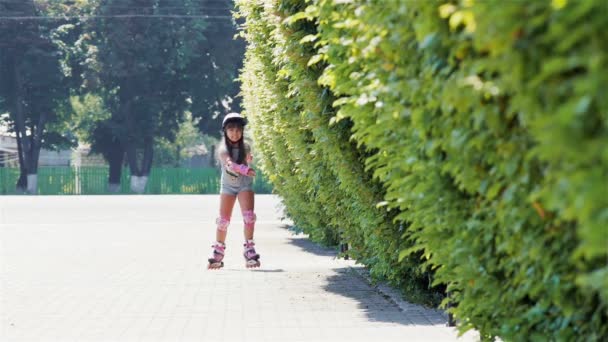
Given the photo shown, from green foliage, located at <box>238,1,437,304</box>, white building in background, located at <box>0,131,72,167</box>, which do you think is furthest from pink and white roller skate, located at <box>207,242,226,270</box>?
white building in background, located at <box>0,131,72,167</box>

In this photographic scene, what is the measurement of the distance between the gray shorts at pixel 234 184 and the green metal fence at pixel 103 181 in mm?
55732

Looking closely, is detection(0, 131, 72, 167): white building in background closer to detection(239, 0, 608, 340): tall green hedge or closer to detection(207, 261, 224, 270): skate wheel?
detection(207, 261, 224, 270): skate wheel

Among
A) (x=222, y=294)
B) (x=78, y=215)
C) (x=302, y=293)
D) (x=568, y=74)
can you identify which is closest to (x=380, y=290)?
(x=302, y=293)

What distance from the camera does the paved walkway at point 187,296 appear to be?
8688 millimetres

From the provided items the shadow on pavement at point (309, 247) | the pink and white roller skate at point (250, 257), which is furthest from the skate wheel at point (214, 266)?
the shadow on pavement at point (309, 247)

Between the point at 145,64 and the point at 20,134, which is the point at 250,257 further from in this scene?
the point at 20,134

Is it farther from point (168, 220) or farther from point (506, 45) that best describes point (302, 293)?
point (168, 220)

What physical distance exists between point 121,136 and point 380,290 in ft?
197

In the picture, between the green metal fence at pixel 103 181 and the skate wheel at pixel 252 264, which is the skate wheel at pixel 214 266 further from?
the green metal fence at pixel 103 181

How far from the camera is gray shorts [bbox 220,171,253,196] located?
1506 centimetres

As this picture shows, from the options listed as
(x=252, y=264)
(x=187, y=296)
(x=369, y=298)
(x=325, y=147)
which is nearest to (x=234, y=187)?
(x=252, y=264)

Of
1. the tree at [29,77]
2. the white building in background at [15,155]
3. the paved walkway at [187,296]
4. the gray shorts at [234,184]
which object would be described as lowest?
the paved walkway at [187,296]

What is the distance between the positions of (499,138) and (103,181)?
2799 inches

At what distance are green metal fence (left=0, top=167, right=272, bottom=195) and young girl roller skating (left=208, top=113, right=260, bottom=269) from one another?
55.8 m
